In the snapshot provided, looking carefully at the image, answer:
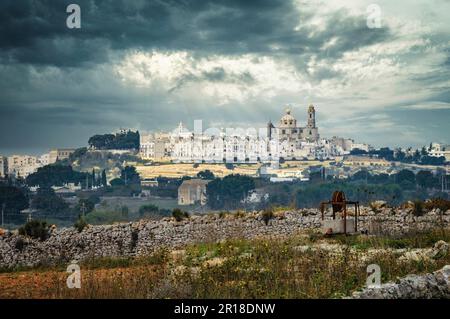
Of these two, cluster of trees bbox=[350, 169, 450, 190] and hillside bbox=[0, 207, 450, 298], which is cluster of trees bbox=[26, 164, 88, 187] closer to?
cluster of trees bbox=[350, 169, 450, 190]

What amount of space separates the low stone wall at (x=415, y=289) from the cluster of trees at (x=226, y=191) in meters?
120

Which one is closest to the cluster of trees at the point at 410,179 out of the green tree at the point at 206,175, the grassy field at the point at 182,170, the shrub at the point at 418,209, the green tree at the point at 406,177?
the green tree at the point at 406,177

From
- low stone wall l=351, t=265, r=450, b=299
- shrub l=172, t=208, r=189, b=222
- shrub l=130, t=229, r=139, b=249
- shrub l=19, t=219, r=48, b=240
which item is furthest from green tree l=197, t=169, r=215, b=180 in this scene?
low stone wall l=351, t=265, r=450, b=299

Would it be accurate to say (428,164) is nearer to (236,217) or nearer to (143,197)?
(143,197)

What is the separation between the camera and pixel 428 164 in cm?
19038

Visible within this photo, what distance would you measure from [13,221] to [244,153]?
95645 mm

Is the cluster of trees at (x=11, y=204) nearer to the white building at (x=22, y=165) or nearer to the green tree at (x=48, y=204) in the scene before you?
the green tree at (x=48, y=204)

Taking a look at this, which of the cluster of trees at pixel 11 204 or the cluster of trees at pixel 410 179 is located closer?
the cluster of trees at pixel 11 204

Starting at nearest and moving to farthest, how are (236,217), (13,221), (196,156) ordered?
(236,217) → (13,221) → (196,156)

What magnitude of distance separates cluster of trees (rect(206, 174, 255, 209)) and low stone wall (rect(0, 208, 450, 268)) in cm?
9745

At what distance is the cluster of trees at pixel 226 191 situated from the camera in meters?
132

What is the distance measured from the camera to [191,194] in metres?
137
